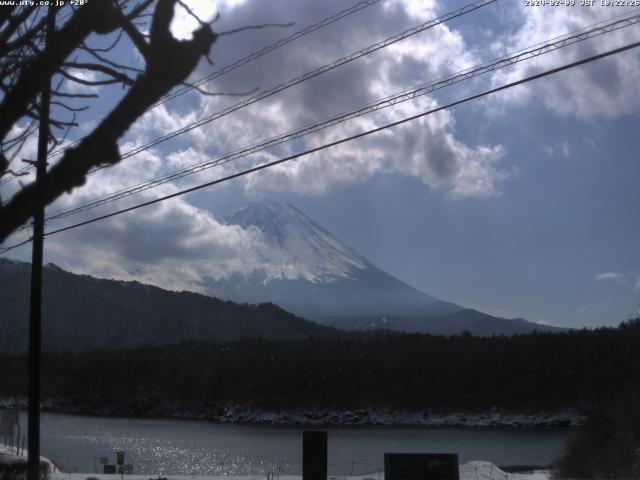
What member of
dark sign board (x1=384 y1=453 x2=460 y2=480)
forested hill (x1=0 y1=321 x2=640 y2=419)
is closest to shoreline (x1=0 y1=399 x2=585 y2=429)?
forested hill (x1=0 y1=321 x2=640 y2=419)

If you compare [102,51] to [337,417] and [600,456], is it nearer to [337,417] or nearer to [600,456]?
[600,456]

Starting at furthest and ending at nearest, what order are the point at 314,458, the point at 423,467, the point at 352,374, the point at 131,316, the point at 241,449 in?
the point at 131,316, the point at 352,374, the point at 241,449, the point at 423,467, the point at 314,458

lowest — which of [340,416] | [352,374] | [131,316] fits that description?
[340,416]

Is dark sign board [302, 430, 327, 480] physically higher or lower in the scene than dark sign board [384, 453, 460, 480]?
higher

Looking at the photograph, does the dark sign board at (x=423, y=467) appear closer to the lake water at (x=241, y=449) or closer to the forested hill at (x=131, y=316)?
the lake water at (x=241, y=449)

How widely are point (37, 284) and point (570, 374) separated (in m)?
87.5

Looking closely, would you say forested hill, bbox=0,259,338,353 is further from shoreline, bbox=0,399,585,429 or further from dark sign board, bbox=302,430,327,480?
dark sign board, bbox=302,430,327,480

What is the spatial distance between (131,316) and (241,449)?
123 m

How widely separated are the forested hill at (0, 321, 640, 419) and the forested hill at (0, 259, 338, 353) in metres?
42.6

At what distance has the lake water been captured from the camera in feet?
129

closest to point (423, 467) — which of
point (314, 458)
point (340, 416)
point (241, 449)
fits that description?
point (314, 458)

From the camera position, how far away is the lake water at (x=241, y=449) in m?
39.2

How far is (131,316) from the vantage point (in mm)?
167875

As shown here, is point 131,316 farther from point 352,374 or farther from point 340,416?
point 340,416
